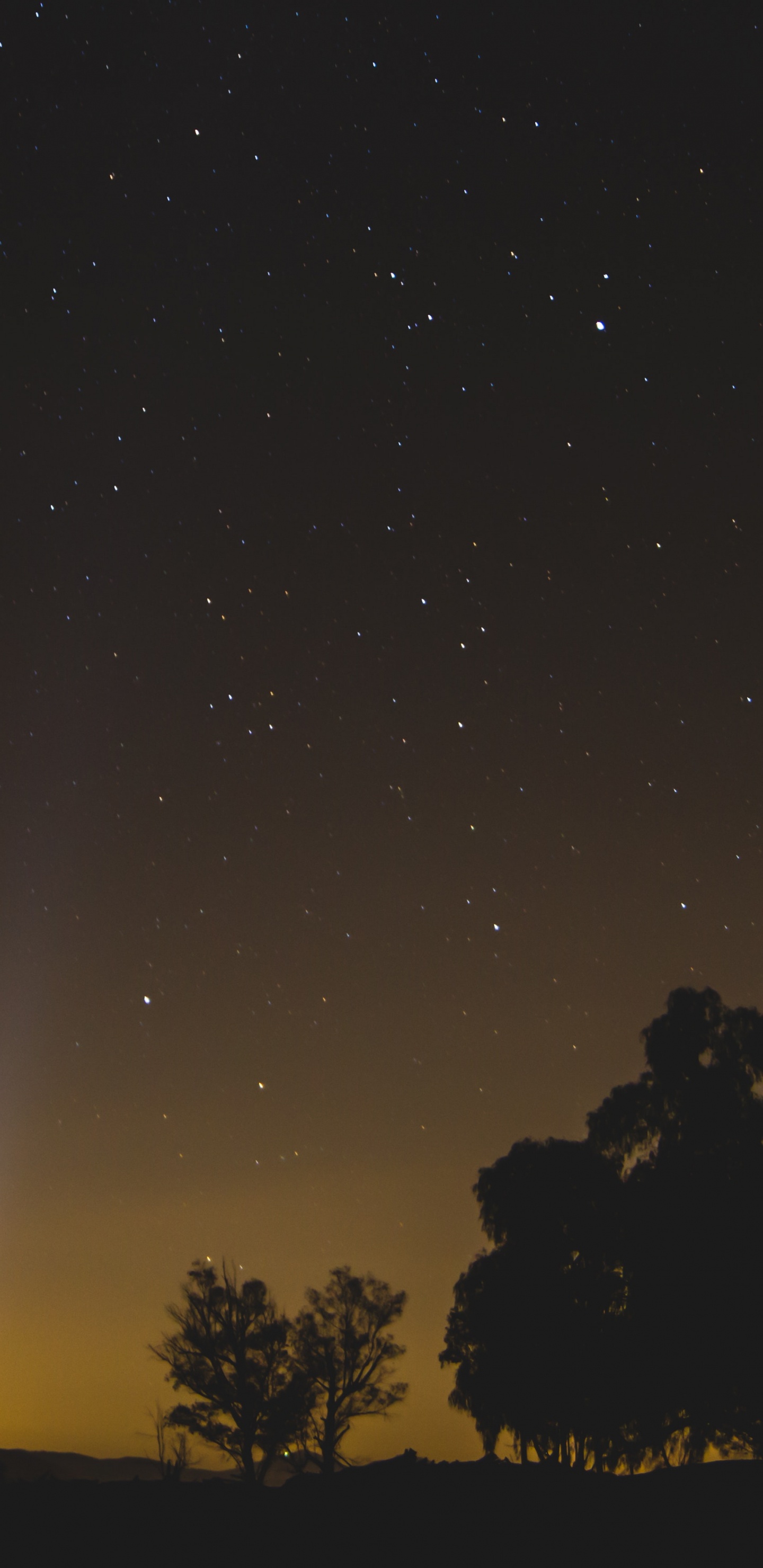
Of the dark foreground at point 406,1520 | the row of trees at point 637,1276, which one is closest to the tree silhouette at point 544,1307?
the row of trees at point 637,1276

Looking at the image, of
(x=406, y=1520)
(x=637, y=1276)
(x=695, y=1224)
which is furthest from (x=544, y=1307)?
(x=406, y=1520)

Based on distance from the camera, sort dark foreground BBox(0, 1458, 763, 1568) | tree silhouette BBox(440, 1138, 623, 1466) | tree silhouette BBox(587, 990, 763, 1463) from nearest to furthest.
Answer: dark foreground BBox(0, 1458, 763, 1568), tree silhouette BBox(587, 990, 763, 1463), tree silhouette BBox(440, 1138, 623, 1466)

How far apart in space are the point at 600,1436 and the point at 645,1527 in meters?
12.2

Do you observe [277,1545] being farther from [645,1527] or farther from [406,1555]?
[645,1527]

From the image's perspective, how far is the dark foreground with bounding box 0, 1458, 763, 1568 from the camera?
995cm

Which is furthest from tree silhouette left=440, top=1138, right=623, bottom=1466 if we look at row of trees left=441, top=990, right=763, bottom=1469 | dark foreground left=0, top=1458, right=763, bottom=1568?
dark foreground left=0, top=1458, right=763, bottom=1568

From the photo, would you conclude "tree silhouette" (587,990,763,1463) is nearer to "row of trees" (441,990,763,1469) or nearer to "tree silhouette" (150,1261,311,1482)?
"row of trees" (441,990,763,1469)

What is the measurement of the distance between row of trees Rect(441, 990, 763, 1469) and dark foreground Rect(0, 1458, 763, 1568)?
5.49m

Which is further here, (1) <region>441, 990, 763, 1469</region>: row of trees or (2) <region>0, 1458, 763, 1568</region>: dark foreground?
(1) <region>441, 990, 763, 1469</region>: row of trees

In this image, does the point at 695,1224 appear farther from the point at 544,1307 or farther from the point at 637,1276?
the point at 544,1307

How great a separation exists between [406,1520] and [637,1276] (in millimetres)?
9830

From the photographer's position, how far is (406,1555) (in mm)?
9992

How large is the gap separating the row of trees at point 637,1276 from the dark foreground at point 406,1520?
5493 mm

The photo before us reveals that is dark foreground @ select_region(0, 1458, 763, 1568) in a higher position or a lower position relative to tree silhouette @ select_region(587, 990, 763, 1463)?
lower
